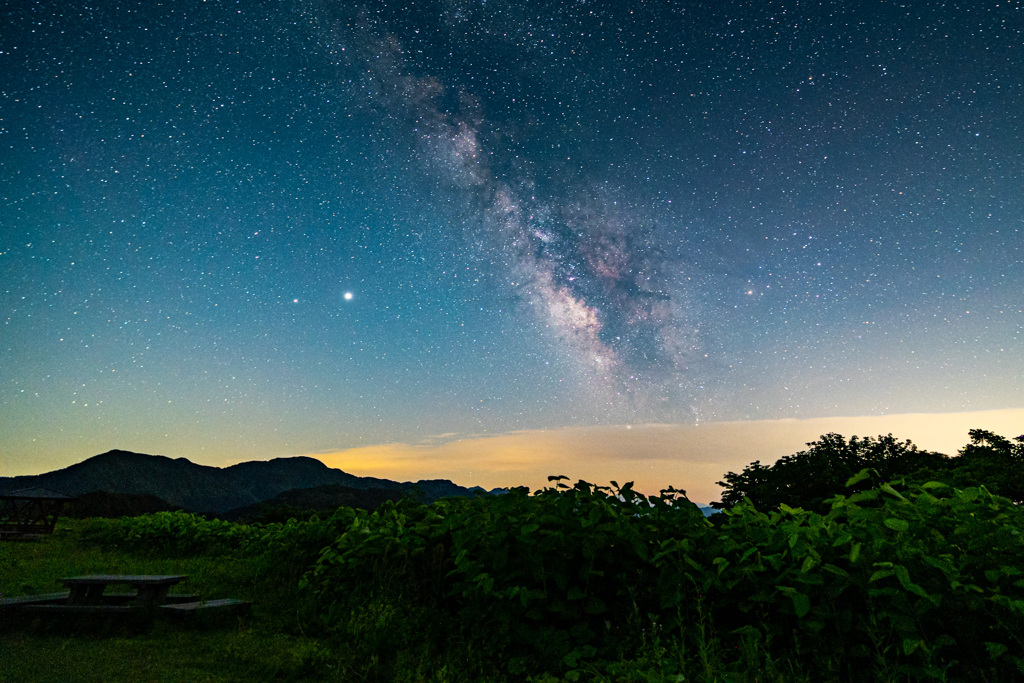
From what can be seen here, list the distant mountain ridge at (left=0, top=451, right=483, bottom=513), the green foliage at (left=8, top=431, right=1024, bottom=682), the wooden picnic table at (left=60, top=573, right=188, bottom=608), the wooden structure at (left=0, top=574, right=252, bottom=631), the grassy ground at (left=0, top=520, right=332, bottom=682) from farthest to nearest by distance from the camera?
the distant mountain ridge at (left=0, top=451, right=483, bottom=513)
the wooden picnic table at (left=60, top=573, right=188, bottom=608)
the wooden structure at (left=0, top=574, right=252, bottom=631)
the grassy ground at (left=0, top=520, right=332, bottom=682)
the green foliage at (left=8, top=431, right=1024, bottom=682)

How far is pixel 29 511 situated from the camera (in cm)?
1817

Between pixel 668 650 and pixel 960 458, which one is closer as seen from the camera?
pixel 668 650

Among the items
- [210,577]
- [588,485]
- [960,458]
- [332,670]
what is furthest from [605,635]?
[960,458]

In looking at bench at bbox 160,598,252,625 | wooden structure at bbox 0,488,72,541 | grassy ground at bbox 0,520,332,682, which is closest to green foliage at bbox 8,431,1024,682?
grassy ground at bbox 0,520,332,682

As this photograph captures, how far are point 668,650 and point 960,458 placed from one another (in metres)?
18.3

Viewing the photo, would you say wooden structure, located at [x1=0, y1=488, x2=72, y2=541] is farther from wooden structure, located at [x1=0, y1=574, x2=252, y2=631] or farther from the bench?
the bench

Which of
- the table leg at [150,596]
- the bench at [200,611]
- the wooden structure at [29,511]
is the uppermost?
the wooden structure at [29,511]

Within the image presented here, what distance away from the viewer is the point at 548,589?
4.46 metres

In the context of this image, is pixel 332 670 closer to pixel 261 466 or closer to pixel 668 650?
pixel 668 650

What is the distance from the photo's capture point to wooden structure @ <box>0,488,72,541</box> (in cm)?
1727

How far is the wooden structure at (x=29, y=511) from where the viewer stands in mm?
17266

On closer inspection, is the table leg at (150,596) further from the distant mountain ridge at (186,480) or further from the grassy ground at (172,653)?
the distant mountain ridge at (186,480)

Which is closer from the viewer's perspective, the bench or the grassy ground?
the grassy ground

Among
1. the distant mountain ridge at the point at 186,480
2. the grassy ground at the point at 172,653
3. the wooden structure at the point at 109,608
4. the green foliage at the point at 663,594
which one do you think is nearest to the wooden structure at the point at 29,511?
the grassy ground at the point at 172,653
